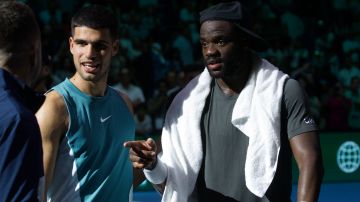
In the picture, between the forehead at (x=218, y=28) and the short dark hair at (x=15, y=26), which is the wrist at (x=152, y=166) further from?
the short dark hair at (x=15, y=26)

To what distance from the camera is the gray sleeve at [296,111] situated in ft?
13.3

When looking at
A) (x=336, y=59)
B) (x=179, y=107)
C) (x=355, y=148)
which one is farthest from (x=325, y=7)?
(x=179, y=107)

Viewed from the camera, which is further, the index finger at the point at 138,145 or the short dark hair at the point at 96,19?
the short dark hair at the point at 96,19

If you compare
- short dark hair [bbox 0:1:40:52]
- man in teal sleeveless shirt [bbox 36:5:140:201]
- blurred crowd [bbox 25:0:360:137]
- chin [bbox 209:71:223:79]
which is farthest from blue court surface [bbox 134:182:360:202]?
short dark hair [bbox 0:1:40:52]

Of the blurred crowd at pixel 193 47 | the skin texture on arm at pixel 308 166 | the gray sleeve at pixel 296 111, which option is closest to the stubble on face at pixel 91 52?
the gray sleeve at pixel 296 111

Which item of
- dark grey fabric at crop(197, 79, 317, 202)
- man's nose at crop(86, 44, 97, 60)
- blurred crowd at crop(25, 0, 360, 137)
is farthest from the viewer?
blurred crowd at crop(25, 0, 360, 137)

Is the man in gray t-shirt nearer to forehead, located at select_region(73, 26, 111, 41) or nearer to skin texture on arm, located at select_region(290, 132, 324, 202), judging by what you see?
skin texture on arm, located at select_region(290, 132, 324, 202)

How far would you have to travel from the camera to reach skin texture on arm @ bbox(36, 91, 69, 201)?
13.2ft

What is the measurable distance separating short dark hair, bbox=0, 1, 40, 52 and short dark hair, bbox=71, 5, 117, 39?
171 cm

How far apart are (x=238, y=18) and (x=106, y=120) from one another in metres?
0.90

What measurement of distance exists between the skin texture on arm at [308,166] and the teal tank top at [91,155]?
0.97 m

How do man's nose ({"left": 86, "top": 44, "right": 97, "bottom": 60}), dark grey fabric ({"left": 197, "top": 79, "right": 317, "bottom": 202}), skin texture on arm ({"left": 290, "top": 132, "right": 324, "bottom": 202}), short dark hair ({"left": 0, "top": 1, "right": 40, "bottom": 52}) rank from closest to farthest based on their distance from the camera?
short dark hair ({"left": 0, "top": 1, "right": 40, "bottom": 52}) < skin texture on arm ({"left": 290, "top": 132, "right": 324, "bottom": 202}) < dark grey fabric ({"left": 197, "top": 79, "right": 317, "bottom": 202}) < man's nose ({"left": 86, "top": 44, "right": 97, "bottom": 60})

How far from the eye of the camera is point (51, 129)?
4.05m

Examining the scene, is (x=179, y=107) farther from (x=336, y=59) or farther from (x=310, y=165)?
(x=336, y=59)
